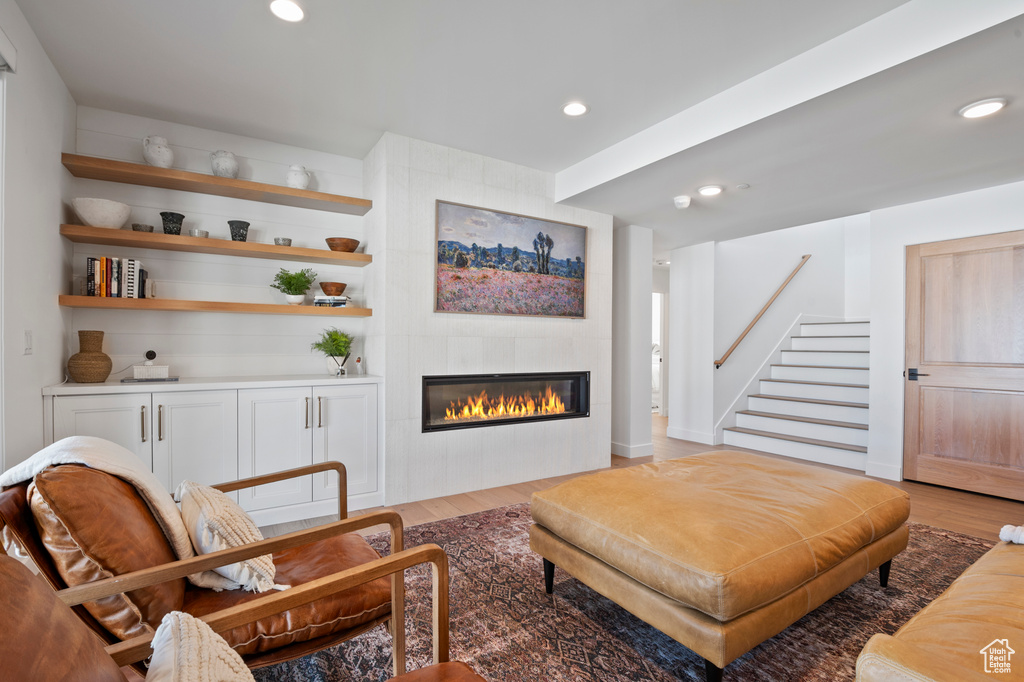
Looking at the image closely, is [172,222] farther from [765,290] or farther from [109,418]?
[765,290]

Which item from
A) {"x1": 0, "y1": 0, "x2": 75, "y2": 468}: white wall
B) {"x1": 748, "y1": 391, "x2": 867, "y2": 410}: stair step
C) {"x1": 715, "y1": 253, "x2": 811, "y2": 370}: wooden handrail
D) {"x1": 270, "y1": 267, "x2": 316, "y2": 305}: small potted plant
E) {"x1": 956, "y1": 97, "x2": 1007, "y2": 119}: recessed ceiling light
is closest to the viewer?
{"x1": 0, "y1": 0, "x2": 75, "y2": 468}: white wall

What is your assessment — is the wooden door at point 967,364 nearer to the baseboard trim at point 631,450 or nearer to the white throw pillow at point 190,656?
the baseboard trim at point 631,450

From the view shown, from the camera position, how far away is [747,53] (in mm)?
2447

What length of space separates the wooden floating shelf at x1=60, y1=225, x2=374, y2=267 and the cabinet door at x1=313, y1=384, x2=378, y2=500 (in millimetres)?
966

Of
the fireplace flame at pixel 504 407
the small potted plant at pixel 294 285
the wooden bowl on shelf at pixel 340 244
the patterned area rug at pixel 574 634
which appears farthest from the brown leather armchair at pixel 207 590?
the wooden bowl on shelf at pixel 340 244

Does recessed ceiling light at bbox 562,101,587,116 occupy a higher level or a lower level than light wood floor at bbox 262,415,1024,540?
higher

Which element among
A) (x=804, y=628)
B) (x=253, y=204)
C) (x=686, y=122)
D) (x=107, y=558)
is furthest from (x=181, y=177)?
(x=804, y=628)

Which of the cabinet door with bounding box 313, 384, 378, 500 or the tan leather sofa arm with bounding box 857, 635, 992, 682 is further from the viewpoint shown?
the cabinet door with bounding box 313, 384, 378, 500

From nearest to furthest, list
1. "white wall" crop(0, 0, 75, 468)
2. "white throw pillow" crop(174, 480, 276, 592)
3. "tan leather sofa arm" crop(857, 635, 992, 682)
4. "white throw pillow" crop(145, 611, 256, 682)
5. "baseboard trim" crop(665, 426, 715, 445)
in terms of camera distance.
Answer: "white throw pillow" crop(145, 611, 256, 682) → "tan leather sofa arm" crop(857, 635, 992, 682) → "white throw pillow" crop(174, 480, 276, 592) → "white wall" crop(0, 0, 75, 468) → "baseboard trim" crop(665, 426, 715, 445)

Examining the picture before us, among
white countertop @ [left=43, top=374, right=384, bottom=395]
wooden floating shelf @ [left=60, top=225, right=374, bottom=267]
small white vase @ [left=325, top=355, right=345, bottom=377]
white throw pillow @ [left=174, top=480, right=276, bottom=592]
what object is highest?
wooden floating shelf @ [left=60, top=225, right=374, bottom=267]

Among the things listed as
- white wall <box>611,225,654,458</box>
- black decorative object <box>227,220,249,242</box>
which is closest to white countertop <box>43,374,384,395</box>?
black decorative object <box>227,220,249,242</box>

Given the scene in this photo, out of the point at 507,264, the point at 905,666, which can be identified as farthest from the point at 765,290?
the point at 905,666

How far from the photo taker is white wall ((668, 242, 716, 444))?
5.79 meters
